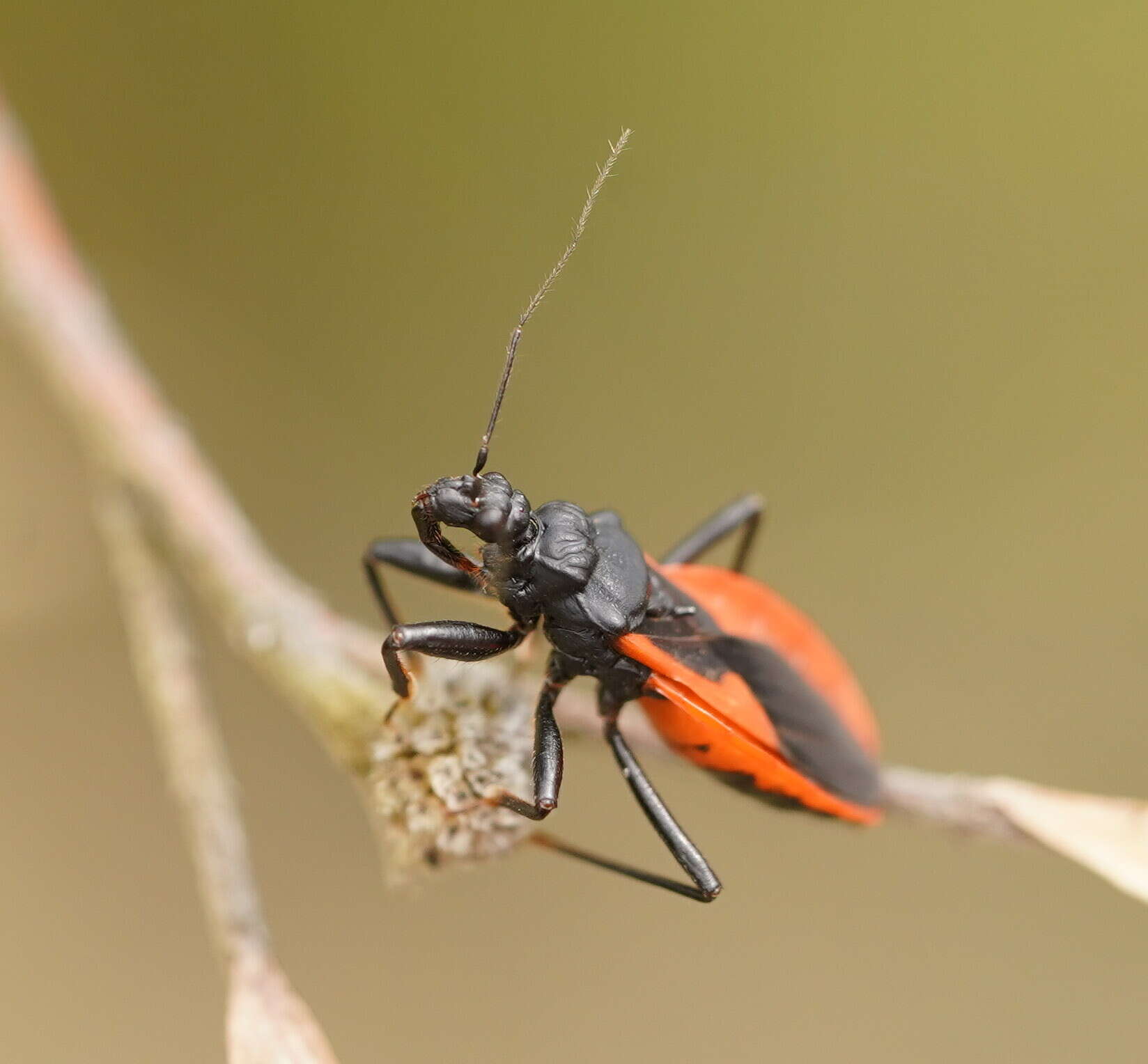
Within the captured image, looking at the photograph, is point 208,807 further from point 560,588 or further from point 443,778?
point 560,588

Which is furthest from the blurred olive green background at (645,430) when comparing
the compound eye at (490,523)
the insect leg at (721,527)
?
the compound eye at (490,523)

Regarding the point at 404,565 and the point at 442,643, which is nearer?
the point at 442,643

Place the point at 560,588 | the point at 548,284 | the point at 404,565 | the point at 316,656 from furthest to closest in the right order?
the point at 404,565 → the point at 560,588 → the point at 548,284 → the point at 316,656

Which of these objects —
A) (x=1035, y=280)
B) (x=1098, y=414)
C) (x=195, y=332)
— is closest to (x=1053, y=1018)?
(x=1098, y=414)

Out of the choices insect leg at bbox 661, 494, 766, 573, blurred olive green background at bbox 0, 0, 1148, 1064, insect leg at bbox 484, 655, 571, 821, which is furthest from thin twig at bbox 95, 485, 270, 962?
blurred olive green background at bbox 0, 0, 1148, 1064

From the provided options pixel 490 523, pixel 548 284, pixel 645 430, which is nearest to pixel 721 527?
pixel 490 523
